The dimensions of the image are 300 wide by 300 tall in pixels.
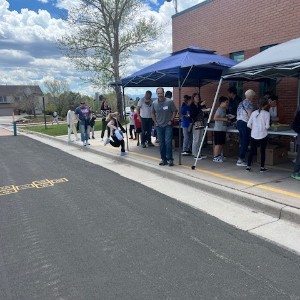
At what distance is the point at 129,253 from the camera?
3.91m

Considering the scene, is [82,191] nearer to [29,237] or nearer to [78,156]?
[29,237]

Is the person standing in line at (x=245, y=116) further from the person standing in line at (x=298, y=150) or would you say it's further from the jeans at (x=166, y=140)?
the jeans at (x=166, y=140)

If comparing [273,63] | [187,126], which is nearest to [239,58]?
[187,126]

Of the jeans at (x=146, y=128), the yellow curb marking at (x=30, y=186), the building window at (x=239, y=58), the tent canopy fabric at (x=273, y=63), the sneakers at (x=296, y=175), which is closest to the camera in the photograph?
the tent canopy fabric at (x=273, y=63)

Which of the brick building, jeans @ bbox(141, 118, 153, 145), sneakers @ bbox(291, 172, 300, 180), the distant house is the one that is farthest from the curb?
the distant house

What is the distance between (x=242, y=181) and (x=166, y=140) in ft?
8.10

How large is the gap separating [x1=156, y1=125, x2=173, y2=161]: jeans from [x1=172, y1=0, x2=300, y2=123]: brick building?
3.73 m

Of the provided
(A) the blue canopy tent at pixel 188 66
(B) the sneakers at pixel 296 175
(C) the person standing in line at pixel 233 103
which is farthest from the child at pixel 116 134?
(B) the sneakers at pixel 296 175

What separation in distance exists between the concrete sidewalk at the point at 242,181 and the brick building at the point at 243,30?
2862 mm

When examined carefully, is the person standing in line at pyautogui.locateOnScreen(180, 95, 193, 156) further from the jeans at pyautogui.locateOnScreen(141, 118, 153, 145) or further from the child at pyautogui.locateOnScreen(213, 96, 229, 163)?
the jeans at pyautogui.locateOnScreen(141, 118, 153, 145)

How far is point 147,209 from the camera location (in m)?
5.47

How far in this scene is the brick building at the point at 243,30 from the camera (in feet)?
30.5

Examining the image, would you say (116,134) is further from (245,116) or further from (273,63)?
(273,63)

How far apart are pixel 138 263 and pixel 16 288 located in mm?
1312
